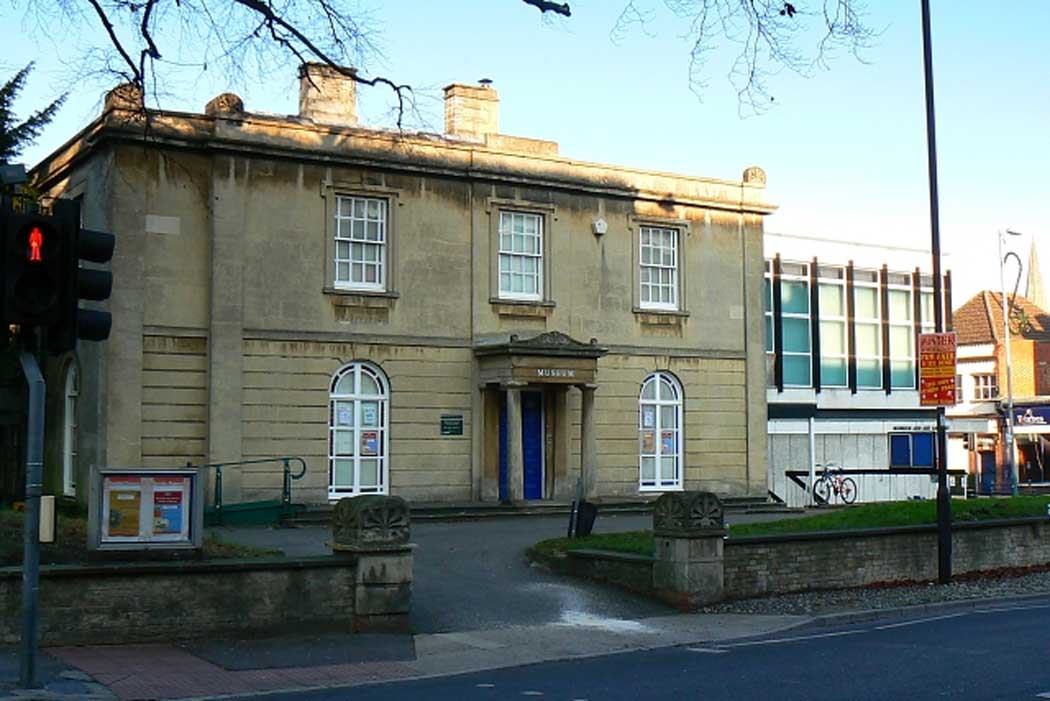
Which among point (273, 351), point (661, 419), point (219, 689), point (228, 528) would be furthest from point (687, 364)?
point (219, 689)

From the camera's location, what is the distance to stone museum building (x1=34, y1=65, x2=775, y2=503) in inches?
1053

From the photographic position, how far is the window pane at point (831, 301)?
41.5 m

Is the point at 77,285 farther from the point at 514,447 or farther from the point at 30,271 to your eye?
the point at 514,447

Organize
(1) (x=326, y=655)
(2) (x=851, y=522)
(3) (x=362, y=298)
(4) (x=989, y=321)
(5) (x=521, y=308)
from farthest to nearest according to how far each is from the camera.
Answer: (4) (x=989, y=321)
(5) (x=521, y=308)
(3) (x=362, y=298)
(2) (x=851, y=522)
(1) (x=326, y=655)

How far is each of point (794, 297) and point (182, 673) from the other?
30768 millimetres

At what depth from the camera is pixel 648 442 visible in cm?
3259

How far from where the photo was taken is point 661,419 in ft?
108

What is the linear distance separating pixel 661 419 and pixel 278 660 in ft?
65.9

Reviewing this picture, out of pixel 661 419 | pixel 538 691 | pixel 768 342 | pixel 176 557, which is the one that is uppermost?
pixel 768 342

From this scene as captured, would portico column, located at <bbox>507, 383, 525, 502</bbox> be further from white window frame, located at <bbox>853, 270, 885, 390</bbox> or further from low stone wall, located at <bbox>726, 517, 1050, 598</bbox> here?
white window frame, located at <bbox>853, 270, 885, 390</bbox>

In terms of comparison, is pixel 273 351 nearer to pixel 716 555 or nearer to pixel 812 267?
pixel 716 555

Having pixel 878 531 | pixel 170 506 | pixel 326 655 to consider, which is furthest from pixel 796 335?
pixel 326 655

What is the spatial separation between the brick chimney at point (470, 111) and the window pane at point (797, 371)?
13.5 meters

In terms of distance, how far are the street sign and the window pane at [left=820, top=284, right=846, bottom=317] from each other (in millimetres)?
20850
